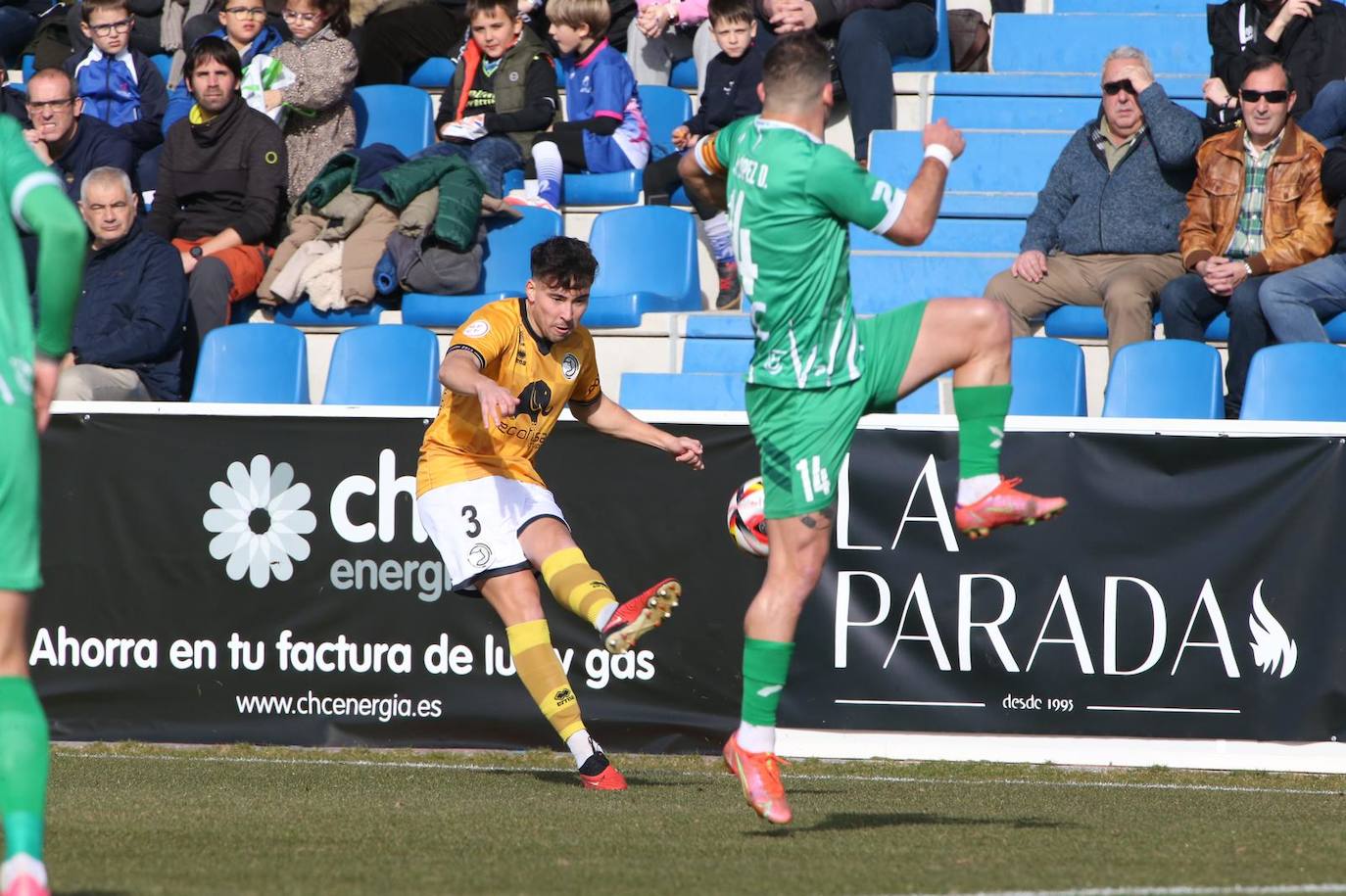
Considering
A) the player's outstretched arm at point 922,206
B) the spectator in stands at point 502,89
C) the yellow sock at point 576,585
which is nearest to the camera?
the player's outstretched arm at point 922,206

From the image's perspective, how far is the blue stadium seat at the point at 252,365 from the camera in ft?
33.6

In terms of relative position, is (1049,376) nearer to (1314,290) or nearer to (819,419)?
(1314,290)

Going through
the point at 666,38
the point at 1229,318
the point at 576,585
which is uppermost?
the point at 666,38

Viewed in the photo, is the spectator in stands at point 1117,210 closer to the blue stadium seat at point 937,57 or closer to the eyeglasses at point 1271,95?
the eyeglasses at point 1271,95

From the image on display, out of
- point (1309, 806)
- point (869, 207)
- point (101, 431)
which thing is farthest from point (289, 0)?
point (1309, 806)

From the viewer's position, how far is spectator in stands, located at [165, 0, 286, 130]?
1248cm

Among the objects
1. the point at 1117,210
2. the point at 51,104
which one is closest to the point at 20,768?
the point at 1117,210

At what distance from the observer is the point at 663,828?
232 inches

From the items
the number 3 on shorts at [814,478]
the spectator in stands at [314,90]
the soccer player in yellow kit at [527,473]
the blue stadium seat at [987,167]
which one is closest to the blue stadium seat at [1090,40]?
the blue stadium seat at [987,167]

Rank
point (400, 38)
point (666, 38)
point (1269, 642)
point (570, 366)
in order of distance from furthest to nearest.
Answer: point (400, 38), point (666, 38), point (1269, 642), point (570, 366)

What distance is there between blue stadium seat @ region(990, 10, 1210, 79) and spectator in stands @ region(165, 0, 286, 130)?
5216 millimetres

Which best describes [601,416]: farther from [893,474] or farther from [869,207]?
[869,207]

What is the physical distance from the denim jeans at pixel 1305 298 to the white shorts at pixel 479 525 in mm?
4298

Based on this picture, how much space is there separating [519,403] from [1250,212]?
467 centimetres
